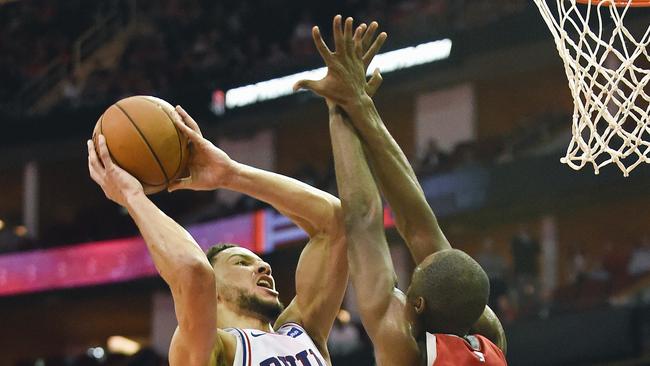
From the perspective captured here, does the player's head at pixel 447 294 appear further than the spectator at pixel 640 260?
No

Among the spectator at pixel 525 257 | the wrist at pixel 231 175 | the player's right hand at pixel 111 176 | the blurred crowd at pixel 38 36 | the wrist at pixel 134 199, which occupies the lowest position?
the spectator at pixel 525 257

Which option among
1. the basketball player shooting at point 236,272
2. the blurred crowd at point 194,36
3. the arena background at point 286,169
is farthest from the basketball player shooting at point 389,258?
the blurred crowd at point 194,36

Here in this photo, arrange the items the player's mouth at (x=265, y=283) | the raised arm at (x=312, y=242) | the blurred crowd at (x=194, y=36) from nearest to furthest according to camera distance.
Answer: the raised arm at (x=312, y=242) < the player's mouth at (x=265, y=283) < the blurred crowd at (x=194, y=36)

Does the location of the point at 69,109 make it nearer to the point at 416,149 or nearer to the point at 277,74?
the point at 277,74

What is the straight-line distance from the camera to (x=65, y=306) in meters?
15.0

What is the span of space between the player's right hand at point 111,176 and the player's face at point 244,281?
0.65 m

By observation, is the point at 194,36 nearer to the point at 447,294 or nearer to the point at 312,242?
the point at 312,242

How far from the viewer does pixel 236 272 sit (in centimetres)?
411

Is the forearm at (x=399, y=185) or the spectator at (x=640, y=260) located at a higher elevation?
the forearm at (x=399, y=185)

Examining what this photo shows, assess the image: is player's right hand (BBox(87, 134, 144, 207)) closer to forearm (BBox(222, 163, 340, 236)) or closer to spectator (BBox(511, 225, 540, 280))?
forearm (BBox(222, 163, 340, 236))

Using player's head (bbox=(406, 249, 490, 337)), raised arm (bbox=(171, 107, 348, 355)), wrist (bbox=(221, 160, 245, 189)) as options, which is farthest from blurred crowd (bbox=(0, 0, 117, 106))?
player's head (bbox=(406, 249, 490, 337))

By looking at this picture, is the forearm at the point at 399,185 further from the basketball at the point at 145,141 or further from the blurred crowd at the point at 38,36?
the blurred crowd at the point at 38,36

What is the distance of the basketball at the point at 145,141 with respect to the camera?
3.55m

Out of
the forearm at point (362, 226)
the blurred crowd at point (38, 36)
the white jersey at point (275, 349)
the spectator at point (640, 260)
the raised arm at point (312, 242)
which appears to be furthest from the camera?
the blurred crowd at point (38, 36)
